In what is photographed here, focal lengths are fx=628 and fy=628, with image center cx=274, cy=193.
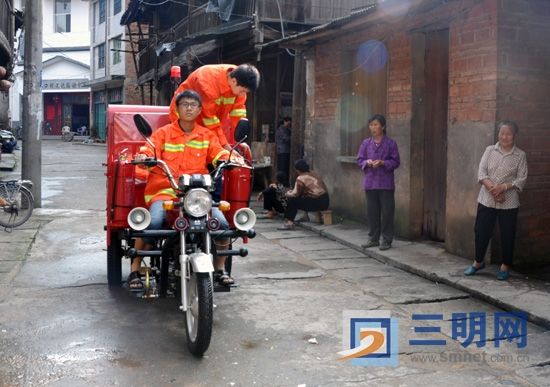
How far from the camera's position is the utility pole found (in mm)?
11234

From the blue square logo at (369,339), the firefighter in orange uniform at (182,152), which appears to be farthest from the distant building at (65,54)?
the blue square logo at (369,339)

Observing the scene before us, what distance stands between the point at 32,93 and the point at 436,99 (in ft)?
23.5

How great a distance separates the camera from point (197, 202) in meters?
4.57

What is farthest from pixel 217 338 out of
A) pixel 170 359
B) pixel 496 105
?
pixel 496 105

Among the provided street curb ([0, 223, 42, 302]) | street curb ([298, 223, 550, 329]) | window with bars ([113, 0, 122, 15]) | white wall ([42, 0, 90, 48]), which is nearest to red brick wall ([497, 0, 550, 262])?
street curb ([298, 223, 550, 329])

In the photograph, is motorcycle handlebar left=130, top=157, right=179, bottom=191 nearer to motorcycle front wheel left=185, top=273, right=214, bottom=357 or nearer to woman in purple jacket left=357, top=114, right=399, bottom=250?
motorcycle front wheel left=185, top=273, right=214, bottom=357

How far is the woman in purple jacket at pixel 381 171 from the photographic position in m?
8.05

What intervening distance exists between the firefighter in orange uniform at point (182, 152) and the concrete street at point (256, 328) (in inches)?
22.4

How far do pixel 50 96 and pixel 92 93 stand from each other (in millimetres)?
6860

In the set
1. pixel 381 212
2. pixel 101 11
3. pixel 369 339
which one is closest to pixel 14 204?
pixel 381 212

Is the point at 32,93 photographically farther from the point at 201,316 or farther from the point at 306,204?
the point at 201,316

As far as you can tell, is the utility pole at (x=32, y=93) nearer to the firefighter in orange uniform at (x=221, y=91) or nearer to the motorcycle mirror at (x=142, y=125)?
the firefighter in orange uniform at (x=221, y=91)

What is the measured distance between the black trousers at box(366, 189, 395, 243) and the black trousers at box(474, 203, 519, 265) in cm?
153

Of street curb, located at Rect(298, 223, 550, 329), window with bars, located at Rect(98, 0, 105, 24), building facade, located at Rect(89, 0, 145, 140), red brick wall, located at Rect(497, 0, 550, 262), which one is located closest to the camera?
street curb, located at Rect(298, 223, 550, 329)
